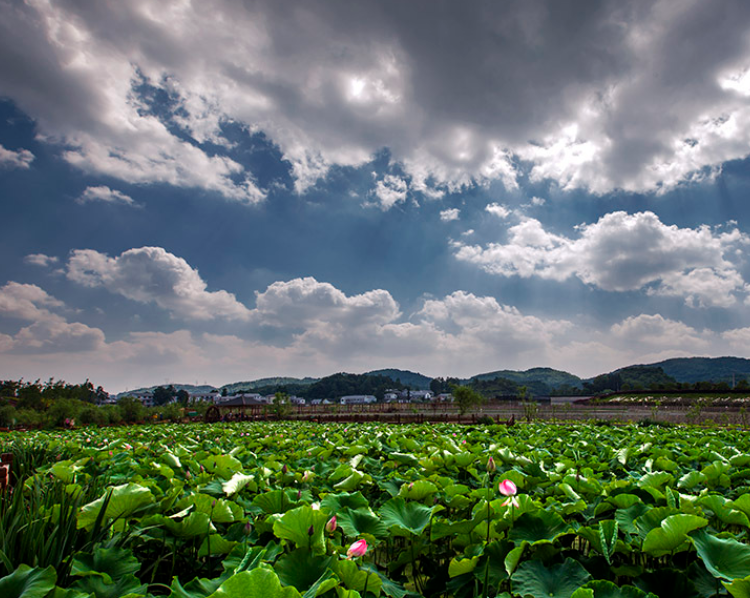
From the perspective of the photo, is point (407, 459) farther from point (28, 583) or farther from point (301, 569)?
point (28, 583)

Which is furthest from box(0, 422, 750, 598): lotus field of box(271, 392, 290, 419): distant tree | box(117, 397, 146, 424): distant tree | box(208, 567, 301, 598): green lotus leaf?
box(271, 392, 290, 419): distant tree

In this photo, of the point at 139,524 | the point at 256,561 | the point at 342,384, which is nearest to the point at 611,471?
the point at 256,561

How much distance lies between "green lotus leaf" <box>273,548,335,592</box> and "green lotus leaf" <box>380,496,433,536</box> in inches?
20.5

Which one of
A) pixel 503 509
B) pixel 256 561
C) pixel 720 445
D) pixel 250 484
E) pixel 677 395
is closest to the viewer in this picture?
pixel 256 561

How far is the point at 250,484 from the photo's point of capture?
274 centimetres

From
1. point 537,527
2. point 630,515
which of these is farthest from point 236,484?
point 630,515

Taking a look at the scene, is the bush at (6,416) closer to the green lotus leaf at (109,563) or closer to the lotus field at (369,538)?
the lotus field at (369,538)

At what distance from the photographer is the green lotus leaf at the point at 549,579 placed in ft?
4.94

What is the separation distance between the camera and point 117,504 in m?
2.00

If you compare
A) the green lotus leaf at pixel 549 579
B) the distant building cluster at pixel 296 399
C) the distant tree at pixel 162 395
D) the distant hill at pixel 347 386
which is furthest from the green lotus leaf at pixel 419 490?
the distant hill at pixel 347 386

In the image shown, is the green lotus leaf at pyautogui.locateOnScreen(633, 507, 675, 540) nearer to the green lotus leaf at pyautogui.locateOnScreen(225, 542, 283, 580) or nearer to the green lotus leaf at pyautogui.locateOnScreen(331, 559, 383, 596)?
the green lotus leaf at pyautogui.locateOnScreen(331, 559, 383, 596)

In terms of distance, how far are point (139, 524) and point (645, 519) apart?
2292mm

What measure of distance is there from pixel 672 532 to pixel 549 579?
500mm

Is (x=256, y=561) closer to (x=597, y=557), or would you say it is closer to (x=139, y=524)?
(x=139, y=524)
